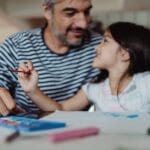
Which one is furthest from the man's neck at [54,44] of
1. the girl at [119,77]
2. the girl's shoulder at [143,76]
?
the girl's shoulder at [143,76]

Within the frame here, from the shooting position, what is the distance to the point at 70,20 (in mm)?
1449

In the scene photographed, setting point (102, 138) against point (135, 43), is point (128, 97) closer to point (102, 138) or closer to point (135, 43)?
point (135, 43)

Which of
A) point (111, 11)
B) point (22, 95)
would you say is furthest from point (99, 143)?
point (111, 11)

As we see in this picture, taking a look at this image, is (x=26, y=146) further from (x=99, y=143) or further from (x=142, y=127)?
(x=142, y=127)

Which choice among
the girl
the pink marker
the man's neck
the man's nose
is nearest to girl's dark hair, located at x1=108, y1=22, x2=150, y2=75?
the girl

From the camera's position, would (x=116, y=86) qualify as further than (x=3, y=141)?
Yes

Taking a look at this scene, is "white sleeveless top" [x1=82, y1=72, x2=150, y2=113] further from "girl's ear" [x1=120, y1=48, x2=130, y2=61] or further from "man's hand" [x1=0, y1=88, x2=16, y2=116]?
"man's hand" [x1=0, y1=88, x2=16, y2=116]

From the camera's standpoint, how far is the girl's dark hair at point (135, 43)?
49.9 inches

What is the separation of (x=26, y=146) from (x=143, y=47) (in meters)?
0.67

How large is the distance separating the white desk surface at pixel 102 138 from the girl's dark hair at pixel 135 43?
0.35 meters

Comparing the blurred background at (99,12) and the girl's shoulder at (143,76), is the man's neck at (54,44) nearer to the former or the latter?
the blurred background at (99,12)

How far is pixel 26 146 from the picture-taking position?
719 millimetres

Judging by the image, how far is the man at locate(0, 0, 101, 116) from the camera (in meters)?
1.43

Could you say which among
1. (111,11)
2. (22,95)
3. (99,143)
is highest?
(111,11)
